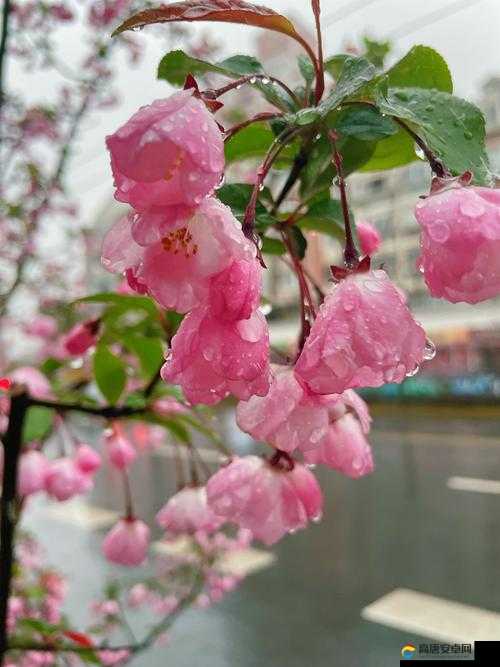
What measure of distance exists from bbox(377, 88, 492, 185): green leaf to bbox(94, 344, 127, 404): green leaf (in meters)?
0.43

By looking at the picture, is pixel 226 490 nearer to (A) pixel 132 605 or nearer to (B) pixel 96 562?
(A) pixel 132 605

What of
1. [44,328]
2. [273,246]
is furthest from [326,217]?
[44,328]

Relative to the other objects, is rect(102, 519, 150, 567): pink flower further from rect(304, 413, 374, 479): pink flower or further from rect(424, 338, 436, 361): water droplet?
rect(424, 338, 436, 361): water droplet

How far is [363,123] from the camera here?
30cm

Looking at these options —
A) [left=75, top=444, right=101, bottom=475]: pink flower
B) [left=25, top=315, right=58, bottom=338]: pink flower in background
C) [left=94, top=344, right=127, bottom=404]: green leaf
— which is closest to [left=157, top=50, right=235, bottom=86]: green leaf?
[left=94, top=344, right=127, bottom=404]: green leaf

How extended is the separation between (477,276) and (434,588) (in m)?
2.45

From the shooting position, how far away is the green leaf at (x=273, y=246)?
0.39 metres

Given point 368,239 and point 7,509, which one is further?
point 7,509

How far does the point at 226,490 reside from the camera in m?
0.40

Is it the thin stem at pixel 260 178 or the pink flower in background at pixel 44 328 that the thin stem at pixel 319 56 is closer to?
the thin stem at pixel 260 178

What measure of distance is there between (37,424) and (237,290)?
0.56 m

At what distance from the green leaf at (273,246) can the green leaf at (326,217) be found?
2cm

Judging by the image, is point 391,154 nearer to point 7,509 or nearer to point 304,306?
point 304,306

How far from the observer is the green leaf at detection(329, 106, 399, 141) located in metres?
0.30
